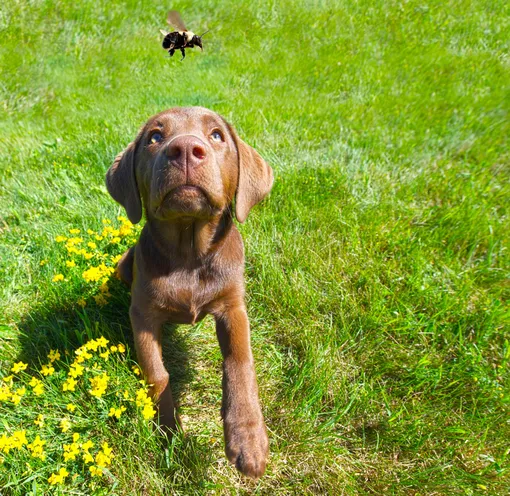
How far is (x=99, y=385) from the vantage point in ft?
6.80

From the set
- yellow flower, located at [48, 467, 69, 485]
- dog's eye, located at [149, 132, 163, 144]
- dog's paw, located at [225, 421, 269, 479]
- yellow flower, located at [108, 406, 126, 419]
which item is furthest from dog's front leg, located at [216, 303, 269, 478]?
dog's eye, located at [149, 132, 163, 144]

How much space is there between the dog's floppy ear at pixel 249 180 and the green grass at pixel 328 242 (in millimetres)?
775

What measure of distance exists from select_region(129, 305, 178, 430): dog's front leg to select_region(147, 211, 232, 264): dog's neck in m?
0.38

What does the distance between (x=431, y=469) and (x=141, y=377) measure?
1602mm

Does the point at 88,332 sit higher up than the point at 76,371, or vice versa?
the point at 76,371

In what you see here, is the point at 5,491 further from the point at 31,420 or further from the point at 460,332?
the point at 460,332

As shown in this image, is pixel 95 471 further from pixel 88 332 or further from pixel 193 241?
pixel 193 241

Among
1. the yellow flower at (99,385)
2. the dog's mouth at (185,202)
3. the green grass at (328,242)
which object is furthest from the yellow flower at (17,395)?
the dog's mouth at (185,202)

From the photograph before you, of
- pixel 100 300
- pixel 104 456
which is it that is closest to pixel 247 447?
pixel 104 456

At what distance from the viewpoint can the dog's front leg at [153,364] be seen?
2219mm

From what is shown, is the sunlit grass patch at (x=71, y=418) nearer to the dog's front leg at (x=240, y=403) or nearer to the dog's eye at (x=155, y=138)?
the dog's front leg at (x=240, y=403)

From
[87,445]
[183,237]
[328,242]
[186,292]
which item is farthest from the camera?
[328,242]

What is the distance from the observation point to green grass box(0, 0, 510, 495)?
221cm

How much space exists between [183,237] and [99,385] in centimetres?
90
